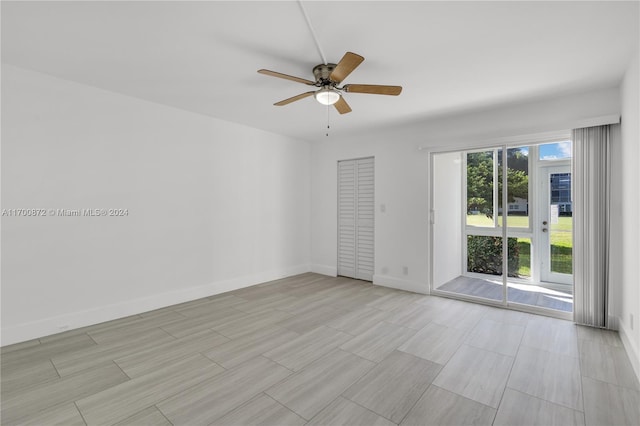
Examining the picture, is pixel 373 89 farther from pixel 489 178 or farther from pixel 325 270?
pixel 325 270

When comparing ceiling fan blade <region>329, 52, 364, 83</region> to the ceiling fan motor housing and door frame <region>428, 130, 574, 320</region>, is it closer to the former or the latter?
the ceiling fan motor housing

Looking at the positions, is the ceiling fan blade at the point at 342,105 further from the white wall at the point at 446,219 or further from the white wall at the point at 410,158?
the white wall at the point at 446,219

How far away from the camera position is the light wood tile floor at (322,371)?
189 centimetres

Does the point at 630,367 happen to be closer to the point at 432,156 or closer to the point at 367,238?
the point at 432,156

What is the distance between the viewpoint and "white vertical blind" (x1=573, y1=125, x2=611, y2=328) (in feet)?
10.5

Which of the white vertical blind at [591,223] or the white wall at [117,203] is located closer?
the white wall at [117,203]

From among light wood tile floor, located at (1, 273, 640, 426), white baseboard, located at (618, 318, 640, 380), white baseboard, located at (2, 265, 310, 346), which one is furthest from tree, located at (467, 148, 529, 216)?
white baseboard, located at (2, 265, 310, 346)

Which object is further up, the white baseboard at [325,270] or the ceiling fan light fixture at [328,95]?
the ceiling fan light fixture at [328,95]

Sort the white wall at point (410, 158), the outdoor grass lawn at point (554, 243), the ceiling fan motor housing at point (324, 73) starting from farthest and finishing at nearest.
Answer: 1. the outdoor grass lawn at point (554, 243)
2. the white wall at point (410, 158)
3. the ceiling fan motor housing at point (324, 73)

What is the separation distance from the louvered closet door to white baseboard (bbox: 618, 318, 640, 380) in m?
3.17

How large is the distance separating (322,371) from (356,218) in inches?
134

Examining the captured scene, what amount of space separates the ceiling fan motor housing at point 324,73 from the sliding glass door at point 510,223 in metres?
2.59

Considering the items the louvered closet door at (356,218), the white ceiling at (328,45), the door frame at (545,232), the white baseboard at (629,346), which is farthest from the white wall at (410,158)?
the white baseboard at (629,346)

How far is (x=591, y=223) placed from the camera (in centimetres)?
326
